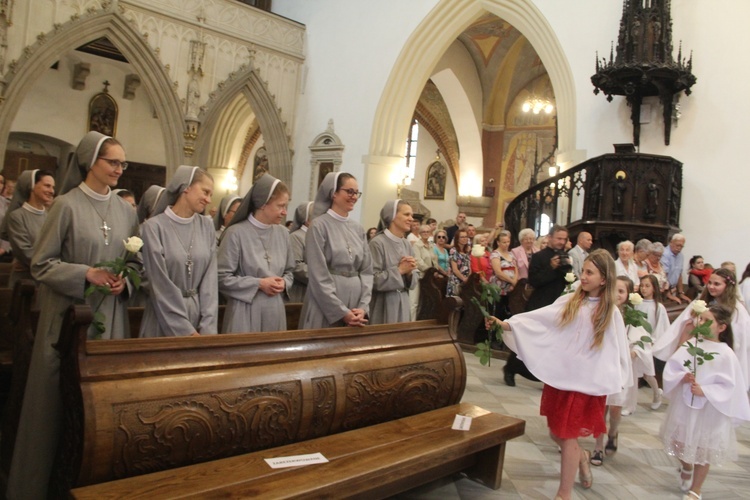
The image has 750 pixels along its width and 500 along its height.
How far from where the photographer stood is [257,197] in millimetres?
3715

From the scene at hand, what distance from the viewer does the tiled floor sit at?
3.55m

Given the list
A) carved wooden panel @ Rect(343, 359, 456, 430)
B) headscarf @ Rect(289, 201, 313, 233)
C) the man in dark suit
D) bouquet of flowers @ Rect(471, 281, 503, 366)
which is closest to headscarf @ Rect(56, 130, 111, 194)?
carved wooden panel @ Rect(343, 359, 456, 430)

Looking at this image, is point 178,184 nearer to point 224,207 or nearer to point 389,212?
point 389,212

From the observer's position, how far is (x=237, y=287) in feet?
11.8

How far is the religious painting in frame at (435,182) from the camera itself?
68.8 ft

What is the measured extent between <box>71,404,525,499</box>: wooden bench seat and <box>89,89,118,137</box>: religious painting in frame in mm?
14812

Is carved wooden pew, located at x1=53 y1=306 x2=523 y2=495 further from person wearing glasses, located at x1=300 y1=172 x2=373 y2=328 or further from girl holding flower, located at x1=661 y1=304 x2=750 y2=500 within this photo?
girl holding flower, located at x1=661 y1=304 x2=750 y2=500

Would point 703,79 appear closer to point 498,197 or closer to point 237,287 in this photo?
point 237,287

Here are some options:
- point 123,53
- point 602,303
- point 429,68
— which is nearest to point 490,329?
point 602,303

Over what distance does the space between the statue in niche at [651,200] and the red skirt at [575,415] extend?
5.89 m

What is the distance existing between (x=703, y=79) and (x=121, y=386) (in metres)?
9.38

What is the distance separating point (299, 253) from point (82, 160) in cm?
259

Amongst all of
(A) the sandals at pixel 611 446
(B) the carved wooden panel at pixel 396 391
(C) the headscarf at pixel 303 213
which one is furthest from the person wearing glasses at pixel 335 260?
(A) the sandals at pixel 611 446

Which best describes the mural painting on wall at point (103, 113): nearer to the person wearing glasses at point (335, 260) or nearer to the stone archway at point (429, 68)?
the stone archway at point (429, 68)
